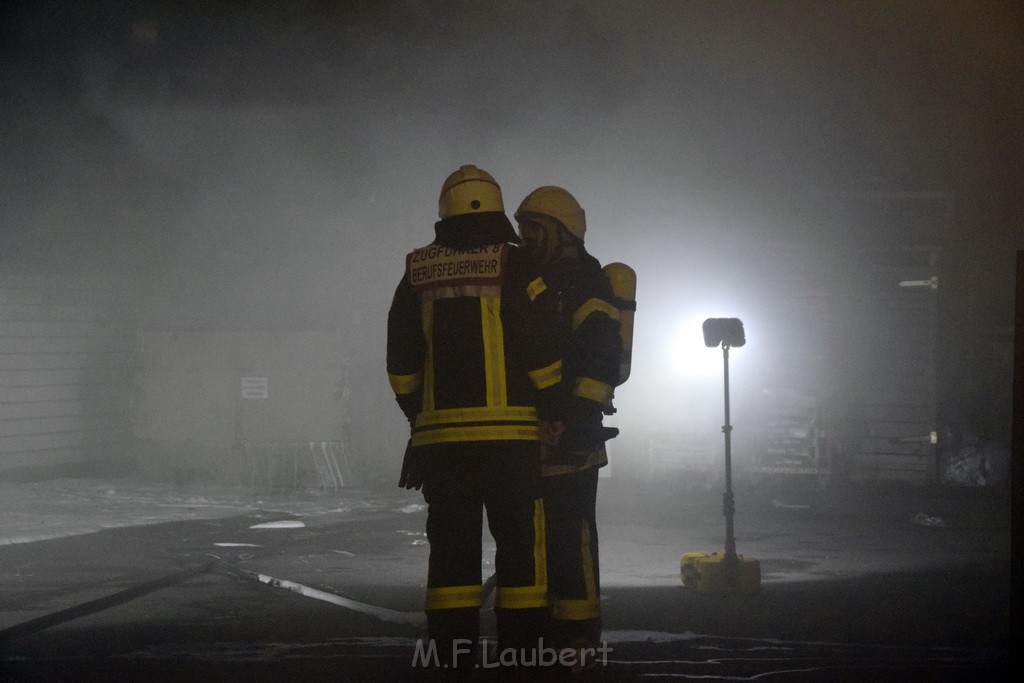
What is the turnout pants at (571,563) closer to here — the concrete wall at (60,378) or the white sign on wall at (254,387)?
the white sign on wall at (254,387)

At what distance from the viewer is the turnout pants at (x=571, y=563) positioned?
13.9 feet

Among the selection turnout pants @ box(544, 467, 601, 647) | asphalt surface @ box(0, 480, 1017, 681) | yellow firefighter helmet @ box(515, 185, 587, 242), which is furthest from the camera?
asphalt surface @ box(0, 480, 1017, 681)

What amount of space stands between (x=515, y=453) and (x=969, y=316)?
10.8m

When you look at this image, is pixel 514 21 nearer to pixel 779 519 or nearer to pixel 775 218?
pixel 775 218

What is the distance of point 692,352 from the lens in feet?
44.0

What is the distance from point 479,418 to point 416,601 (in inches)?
118

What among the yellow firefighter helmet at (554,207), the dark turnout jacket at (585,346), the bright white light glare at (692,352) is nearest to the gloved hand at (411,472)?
the dark turnout jacket at (585,346)

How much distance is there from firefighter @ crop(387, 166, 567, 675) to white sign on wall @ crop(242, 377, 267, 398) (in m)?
10.7

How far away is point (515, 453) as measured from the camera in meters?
3.76

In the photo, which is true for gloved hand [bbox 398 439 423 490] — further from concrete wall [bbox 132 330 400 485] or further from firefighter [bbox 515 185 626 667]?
concrete wall [bbox 132 330 400 485]

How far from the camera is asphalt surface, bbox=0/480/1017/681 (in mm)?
4805

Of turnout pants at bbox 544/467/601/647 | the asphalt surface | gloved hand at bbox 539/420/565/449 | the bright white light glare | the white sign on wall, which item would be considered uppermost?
the bright white light glare

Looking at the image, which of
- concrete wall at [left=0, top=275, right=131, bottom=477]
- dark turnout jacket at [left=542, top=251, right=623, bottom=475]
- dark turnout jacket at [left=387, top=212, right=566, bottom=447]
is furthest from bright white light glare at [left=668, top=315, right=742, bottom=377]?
dark turnout jacket at [left=387, top=212, right=566, bottom=447]

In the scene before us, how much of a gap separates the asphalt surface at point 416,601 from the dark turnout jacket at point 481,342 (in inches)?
40.2
